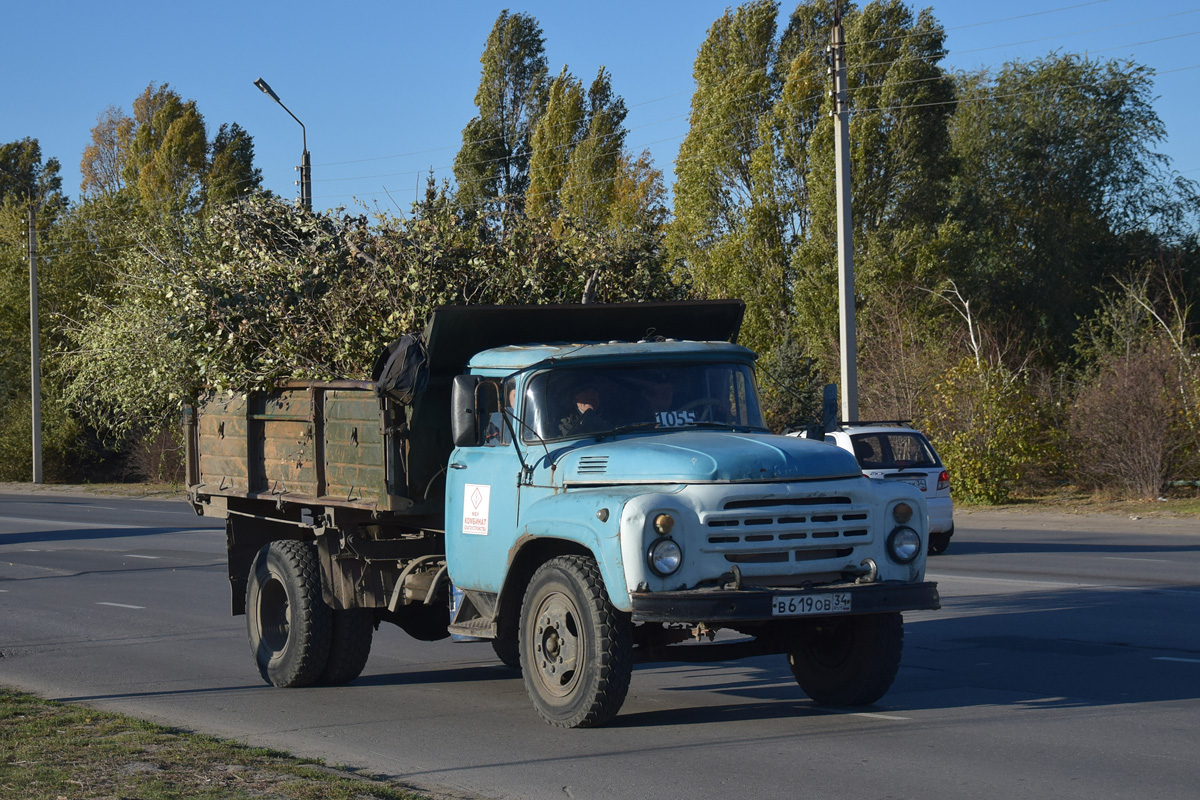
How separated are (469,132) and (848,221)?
38390 millimetres

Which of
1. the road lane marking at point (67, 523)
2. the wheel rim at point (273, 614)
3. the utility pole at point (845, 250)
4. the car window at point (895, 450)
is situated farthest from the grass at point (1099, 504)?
the wheel rim at point (273, 614)

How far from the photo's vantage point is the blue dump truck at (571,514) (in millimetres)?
6840

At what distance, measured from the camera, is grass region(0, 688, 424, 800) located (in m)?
5.87

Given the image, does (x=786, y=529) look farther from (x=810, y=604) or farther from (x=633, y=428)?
(x=633, y=428)

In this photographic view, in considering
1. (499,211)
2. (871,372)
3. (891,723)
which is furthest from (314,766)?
(871,372)

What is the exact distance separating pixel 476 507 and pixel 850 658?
2.40m

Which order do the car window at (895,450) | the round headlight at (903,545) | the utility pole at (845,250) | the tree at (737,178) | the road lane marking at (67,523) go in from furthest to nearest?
the tree at (737,178) → the road lane marking at (67,523) → the utility pole at (845,250) → the car window at (895,450) → the round headlight at (903,545)

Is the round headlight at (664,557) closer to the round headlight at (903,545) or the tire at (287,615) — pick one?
the round headlight at (903,545)

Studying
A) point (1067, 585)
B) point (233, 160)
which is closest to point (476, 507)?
point (1067, 585)

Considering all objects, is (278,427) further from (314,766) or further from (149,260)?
(314,766)

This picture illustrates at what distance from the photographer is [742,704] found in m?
8.15

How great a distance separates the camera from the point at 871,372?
29812mm

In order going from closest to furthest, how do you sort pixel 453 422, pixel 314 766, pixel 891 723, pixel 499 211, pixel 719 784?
pixel 719 784 → pixel 314 766 → pixel 891 723 → pixel 453 422 → pixel 499 211

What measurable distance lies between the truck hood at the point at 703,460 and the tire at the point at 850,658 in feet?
3.27
